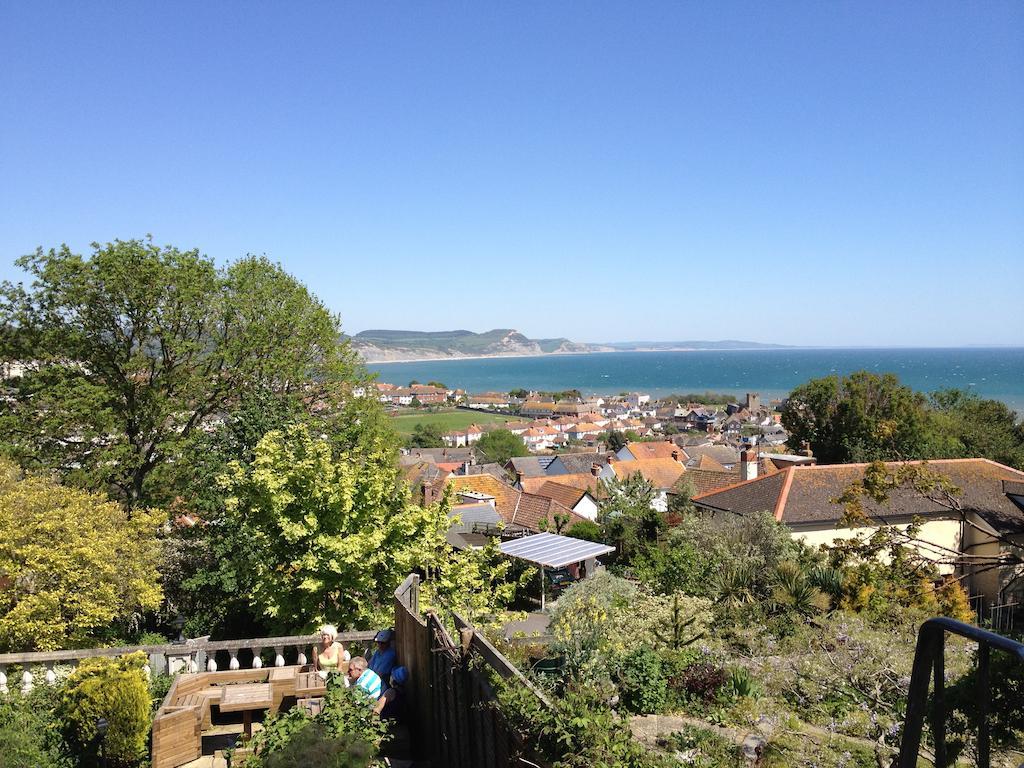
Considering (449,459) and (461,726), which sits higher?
(461,726)

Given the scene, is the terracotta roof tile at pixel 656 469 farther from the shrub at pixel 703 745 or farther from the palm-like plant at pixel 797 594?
the shrub at pixel 703 745

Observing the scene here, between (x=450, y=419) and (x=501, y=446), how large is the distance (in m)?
62.9

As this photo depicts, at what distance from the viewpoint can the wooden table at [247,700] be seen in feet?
22.7

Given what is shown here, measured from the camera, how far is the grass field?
141m

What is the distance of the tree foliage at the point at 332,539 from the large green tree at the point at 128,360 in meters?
7.13

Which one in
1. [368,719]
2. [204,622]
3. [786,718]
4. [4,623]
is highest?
[368,719]

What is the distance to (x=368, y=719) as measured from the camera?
5.90 meters

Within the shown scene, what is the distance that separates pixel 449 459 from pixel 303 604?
65.0m

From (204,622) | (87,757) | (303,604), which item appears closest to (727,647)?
(303,604)

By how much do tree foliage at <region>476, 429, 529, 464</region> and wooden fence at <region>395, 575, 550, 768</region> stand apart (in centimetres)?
8029

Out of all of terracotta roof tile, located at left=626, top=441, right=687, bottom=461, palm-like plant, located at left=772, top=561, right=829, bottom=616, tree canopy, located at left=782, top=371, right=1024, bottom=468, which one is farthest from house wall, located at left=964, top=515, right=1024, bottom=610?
terracotta roof tile, located at left=626, top=441, right=687, bottom=461

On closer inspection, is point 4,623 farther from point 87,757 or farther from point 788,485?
point 788,485

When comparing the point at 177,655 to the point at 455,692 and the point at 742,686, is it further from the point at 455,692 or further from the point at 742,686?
the point at 742,686

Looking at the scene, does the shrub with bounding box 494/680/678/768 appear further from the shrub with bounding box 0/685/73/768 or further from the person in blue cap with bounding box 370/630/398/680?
Result: the shrub with bounding box 0/685/73/768
